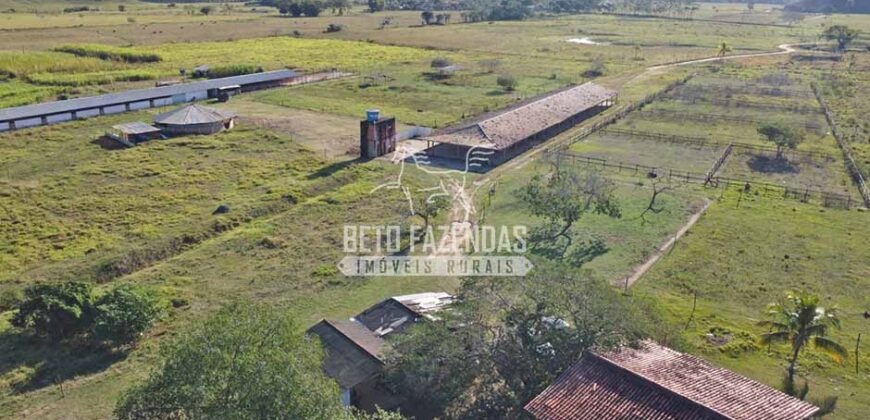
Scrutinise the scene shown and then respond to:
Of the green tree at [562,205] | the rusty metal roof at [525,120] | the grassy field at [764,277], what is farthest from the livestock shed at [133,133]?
the grassy field at [764,277]

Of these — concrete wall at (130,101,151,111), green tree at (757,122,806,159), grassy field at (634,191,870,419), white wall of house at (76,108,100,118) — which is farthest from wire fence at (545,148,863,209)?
white wall of house at (76,108,100,118)

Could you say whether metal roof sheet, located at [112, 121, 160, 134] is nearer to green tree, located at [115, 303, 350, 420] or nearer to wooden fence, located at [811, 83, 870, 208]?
green tree, located at [115, 303, 350, 420]

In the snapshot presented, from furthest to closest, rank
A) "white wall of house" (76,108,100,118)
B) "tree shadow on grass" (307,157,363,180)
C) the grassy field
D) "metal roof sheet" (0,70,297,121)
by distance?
"white wall of house" (76,108,100,118), "metal roof sheet" (0,70,297,121), "tree shadow on grass" (307,157,363,180), the grassy field

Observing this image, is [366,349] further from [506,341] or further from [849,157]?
[849,157]

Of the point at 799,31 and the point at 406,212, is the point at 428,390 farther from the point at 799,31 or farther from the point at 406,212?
the point at 799,31

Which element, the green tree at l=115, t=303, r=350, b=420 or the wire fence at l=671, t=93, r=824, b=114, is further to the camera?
the wire fence at l=671, t=93, r=824, b=114

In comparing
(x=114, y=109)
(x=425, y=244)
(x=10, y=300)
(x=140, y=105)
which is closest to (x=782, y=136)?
(x=425, y=244)
